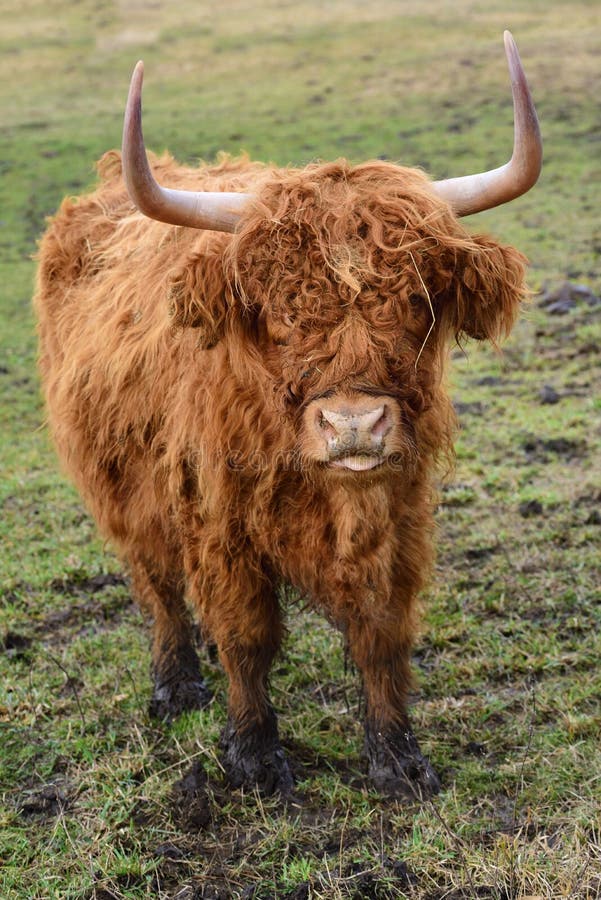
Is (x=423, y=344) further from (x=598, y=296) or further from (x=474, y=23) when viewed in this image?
(x=474, y=23)

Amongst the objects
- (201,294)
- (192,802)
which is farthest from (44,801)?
(201,294)

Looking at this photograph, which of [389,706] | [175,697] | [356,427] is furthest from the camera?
[175,697]

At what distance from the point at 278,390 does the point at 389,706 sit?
1.29 meters

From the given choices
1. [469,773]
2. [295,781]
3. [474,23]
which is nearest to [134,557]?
[295,781]

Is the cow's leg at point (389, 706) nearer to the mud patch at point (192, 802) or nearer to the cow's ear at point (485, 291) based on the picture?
the mud patch at point (192, 802)

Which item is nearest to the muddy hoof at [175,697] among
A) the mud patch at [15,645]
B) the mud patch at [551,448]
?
the mud patch at [15,645]

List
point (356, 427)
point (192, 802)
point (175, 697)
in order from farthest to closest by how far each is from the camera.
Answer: point (175, 697), point (192, 802), point (356, 427)

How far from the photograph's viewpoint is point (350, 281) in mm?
2604

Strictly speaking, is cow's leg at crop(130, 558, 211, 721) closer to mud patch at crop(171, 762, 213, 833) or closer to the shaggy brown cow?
the shaggy brown cow

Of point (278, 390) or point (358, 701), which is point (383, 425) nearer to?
point (278, 390)

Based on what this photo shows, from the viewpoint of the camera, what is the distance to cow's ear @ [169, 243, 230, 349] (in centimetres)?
283

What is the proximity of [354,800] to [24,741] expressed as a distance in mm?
1295

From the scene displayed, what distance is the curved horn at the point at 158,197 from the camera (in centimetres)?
247

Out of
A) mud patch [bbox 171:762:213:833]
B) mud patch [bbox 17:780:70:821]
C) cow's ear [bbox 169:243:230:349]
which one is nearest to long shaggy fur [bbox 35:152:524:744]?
cow's ear [bbox 169:243:230:349]
